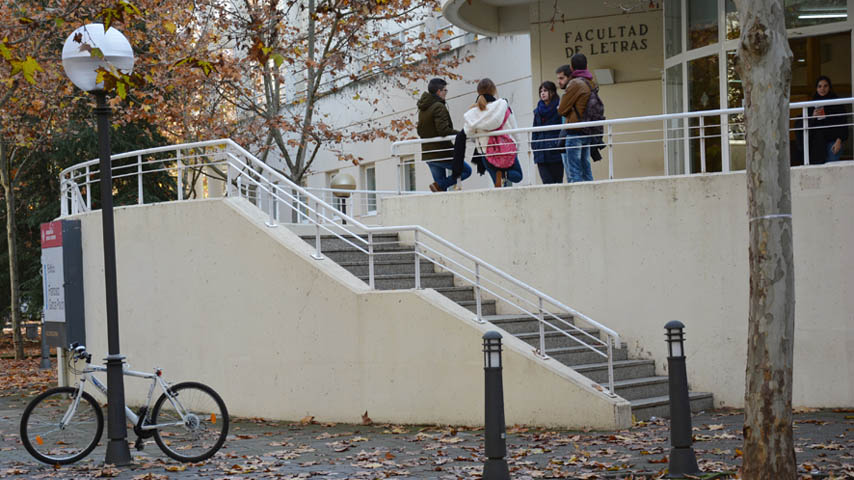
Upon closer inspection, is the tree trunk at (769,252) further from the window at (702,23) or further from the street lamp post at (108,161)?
the window at (702,23)

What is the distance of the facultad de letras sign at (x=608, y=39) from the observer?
18594 mm

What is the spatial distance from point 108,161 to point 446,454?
13.4 ft

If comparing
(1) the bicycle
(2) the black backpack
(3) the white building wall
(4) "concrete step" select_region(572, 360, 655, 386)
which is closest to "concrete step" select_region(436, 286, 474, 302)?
(4) "concrete step" select_region(572, 360, 655, 386)

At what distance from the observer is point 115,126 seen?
25.4 m

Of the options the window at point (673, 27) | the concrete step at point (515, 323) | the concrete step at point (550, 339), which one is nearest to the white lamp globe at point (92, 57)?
the concrete step at point (515, 323)

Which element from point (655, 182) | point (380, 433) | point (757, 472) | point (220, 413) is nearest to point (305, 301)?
point (380, 433)

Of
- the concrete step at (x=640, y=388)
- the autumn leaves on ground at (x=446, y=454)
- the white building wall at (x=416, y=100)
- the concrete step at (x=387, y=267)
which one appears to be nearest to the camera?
the autumn leaves on ground at (x=446, y=454)

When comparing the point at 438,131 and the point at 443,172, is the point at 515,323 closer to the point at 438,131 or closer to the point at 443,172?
the point at 443,172

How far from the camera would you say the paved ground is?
337 inches

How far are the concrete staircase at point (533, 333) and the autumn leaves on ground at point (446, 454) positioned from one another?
0.51 meters

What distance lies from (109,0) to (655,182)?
470 inches

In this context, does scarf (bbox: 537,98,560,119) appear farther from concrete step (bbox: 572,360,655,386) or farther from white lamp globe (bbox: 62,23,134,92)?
white lamp globe (bbox: 62,23,134,92)

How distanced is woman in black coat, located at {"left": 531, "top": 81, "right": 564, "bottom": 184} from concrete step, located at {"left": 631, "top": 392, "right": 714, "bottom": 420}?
11.2 feet

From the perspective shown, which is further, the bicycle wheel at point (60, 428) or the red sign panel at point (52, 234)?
the red sign panel at point (52, 234)
